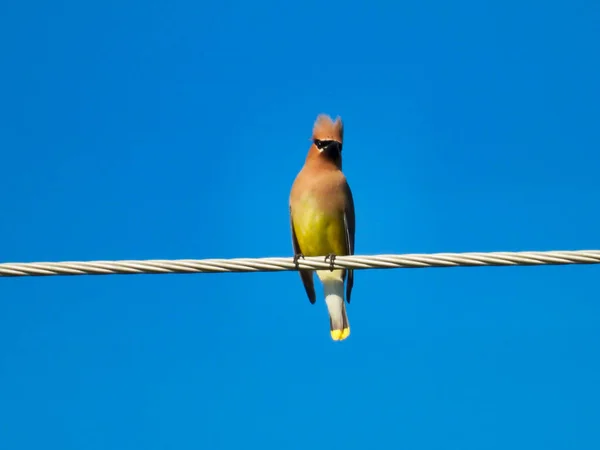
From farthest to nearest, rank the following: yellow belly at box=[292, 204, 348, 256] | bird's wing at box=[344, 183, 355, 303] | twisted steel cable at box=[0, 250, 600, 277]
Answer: bird's wing at box=[344, 183, 355, 303]
yellow belly at box=[292, 204, 348, 256]
twisted steel cable at box=[0, 250, 600, 277]

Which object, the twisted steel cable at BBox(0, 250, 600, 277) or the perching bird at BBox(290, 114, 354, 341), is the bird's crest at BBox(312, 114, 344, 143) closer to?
the perching bird at BBox(290, 114, 354, 341)

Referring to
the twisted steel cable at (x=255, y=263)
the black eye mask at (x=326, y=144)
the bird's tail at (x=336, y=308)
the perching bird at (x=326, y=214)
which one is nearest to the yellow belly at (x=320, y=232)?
the perching bird at (x=326, y=214)

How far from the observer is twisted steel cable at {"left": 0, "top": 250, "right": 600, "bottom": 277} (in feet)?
14.6

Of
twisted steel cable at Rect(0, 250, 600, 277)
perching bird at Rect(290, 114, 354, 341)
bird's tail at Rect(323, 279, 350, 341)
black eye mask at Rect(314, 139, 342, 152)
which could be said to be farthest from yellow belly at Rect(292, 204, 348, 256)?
twisted steel cable at Rect(0, 250, 600, 277)

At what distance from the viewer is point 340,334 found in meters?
7.53

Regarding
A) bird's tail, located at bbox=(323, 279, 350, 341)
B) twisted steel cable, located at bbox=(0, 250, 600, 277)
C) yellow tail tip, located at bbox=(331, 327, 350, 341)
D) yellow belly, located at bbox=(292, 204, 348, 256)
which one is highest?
yellow belly, located at bbox=(292, 204, 348, 256)

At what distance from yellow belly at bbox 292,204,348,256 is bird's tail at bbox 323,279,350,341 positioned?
1.31 feet

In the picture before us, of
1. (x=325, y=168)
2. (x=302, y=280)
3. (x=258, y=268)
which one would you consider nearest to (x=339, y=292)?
(x=302, y=280)

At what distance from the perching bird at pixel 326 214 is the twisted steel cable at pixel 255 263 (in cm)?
251

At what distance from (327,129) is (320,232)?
1023 mm

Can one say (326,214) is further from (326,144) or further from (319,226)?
(326,144)

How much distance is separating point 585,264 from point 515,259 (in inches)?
12.7

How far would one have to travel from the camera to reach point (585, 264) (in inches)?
176

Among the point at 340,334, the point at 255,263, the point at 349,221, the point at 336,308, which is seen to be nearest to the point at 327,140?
the point at 349,221
